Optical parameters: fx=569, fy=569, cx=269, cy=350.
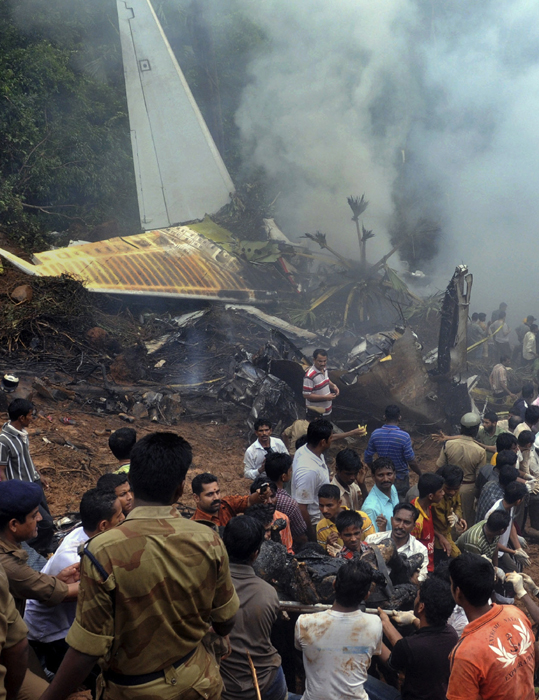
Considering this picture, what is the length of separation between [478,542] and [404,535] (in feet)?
2.30

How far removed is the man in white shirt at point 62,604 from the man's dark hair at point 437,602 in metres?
1.59

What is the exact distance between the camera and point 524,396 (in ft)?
25.0

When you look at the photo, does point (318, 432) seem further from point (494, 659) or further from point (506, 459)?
point (494, 659)

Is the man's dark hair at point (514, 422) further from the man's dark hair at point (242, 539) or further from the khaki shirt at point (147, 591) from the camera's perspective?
the khaki shirt at point (147, 591)

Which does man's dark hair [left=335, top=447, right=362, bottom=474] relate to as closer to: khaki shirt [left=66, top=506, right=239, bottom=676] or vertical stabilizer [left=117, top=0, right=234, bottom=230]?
khaki shirt [left=66, top=506, right=239, bottom=676]

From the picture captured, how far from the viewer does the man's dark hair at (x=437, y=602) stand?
2701 millimetres

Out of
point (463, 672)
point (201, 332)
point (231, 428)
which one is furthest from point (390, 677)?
point (201, 332)

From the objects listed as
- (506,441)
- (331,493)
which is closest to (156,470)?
(331,493)

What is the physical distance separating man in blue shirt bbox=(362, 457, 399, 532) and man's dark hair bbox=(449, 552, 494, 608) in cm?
169

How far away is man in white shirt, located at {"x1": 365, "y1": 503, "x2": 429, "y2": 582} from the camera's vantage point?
12.2 feet

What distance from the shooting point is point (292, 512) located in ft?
13.0

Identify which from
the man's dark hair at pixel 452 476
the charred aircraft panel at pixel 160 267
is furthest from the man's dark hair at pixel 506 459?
the charred aircraft panel at pixel 160 267

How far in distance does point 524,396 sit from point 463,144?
14.0 meters

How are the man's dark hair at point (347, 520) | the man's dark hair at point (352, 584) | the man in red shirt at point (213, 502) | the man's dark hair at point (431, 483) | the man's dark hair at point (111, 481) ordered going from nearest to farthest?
the man's dark hair at point (352, 584)
the man's dark hair at point (111, 481)
the man's dark hair at point (347, 520)
the man in red shirt at point (213, 502)
the man's dark hair at point (431, 483)
